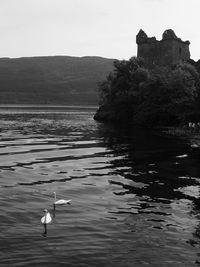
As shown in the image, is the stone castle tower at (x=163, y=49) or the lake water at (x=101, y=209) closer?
the lake water at (x=101, y=209)

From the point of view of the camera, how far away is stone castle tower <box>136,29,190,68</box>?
162000mm

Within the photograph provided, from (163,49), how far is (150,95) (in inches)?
3004

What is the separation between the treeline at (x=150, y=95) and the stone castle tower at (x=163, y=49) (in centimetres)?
4759

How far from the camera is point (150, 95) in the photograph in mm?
92812

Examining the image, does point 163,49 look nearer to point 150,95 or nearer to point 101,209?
point 150,95

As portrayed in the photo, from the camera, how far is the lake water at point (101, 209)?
645 inches

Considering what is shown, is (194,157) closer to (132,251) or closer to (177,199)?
(177,199)

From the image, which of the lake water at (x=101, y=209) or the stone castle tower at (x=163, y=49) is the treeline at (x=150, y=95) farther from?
the stone castle tower at (x=163, y=49)

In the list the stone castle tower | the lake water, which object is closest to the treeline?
the lake water

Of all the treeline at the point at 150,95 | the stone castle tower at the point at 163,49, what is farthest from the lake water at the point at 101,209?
the stone castle tower at the point at 163,49

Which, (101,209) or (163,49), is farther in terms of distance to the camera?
(163,49)

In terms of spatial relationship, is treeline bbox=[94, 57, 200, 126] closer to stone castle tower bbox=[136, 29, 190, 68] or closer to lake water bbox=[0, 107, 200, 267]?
lake water bbox=[0, 107, 200, 267]

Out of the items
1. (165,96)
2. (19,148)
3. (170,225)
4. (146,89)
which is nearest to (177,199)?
(170,225)

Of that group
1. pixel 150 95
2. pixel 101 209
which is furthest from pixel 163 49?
pixel 101 209
